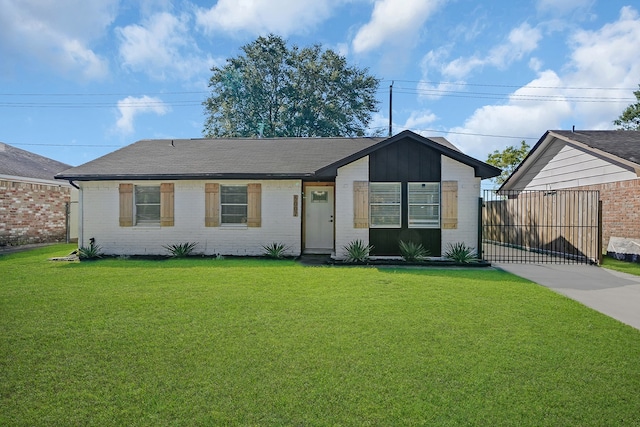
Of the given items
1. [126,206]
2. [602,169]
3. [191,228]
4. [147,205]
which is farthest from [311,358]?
[602,169]

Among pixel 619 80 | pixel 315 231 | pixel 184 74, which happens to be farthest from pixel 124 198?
pixel 619 80

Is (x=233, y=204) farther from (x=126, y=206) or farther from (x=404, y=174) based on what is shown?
(x=404, y=174)

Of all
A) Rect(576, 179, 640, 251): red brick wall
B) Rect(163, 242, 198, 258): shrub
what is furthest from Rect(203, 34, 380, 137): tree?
Rect(576, 179, 640, 251): red brick wall

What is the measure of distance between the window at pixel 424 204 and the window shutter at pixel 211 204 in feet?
19.8

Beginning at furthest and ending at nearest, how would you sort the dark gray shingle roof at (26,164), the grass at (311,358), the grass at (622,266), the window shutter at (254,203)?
the dark gray shingle roof at (26,164) → the window shutter at (254,203) → the grass at (622,266) → the grass at (311,358)

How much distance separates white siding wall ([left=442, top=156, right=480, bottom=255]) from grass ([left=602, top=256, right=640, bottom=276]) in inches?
138

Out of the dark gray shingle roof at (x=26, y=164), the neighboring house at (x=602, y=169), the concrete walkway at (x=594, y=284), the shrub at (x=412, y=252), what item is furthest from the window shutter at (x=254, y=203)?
the neighboring house at (x=602, y=169)

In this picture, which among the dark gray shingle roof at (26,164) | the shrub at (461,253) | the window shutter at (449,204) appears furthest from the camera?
the dark gray shingle roof at (26,164)

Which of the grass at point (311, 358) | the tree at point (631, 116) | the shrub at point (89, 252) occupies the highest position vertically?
the tree at point (631, 116)

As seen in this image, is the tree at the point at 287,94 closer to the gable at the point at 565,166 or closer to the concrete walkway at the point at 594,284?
the gable at the point at 565,166

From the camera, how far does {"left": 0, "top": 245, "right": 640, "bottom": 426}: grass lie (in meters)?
2.54

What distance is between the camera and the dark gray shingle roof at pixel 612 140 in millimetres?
10281

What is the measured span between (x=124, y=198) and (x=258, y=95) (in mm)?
17764

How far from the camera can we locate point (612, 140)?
11.8m
